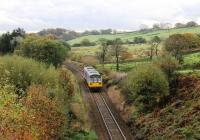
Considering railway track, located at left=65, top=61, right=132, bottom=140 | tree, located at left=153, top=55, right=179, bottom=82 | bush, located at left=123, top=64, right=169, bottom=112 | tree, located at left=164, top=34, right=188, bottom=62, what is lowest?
railway track, located at left=65, top=61, right=132, bottom=140

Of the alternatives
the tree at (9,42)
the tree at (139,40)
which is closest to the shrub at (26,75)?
the tree at (9,42)

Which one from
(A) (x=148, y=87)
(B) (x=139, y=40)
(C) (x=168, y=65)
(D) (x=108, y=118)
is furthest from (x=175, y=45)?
(B) (x=139, y=40)

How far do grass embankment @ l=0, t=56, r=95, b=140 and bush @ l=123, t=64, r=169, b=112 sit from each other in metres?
8.36

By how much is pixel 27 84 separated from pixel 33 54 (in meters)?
35.1

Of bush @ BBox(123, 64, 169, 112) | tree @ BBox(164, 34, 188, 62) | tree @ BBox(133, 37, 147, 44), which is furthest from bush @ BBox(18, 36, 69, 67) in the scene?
tree @ BBox(133, 37, 147, 44)

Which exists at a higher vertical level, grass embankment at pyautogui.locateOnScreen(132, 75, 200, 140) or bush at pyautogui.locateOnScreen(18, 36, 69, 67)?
bush at pyautogui.locateOnScreen(18, 36, 69, 67)

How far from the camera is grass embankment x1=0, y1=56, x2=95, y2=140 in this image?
105 feet

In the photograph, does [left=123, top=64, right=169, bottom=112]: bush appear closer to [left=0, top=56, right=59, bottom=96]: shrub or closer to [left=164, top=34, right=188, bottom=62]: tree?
[left=0, top=56, right=59, bottom=96]: shrub

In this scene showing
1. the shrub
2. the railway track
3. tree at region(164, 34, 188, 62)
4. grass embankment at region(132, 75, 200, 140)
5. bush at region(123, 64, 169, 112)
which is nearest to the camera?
grass embankment at region(132, 75, 200, 140)

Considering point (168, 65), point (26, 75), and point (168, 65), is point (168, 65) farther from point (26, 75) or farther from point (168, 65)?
point (26, 75)

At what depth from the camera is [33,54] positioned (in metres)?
92.7

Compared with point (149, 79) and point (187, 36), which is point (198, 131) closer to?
point (149, 79)

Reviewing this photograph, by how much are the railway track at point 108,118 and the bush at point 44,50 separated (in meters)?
16.1

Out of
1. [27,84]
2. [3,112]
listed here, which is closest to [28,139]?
[3,112]
